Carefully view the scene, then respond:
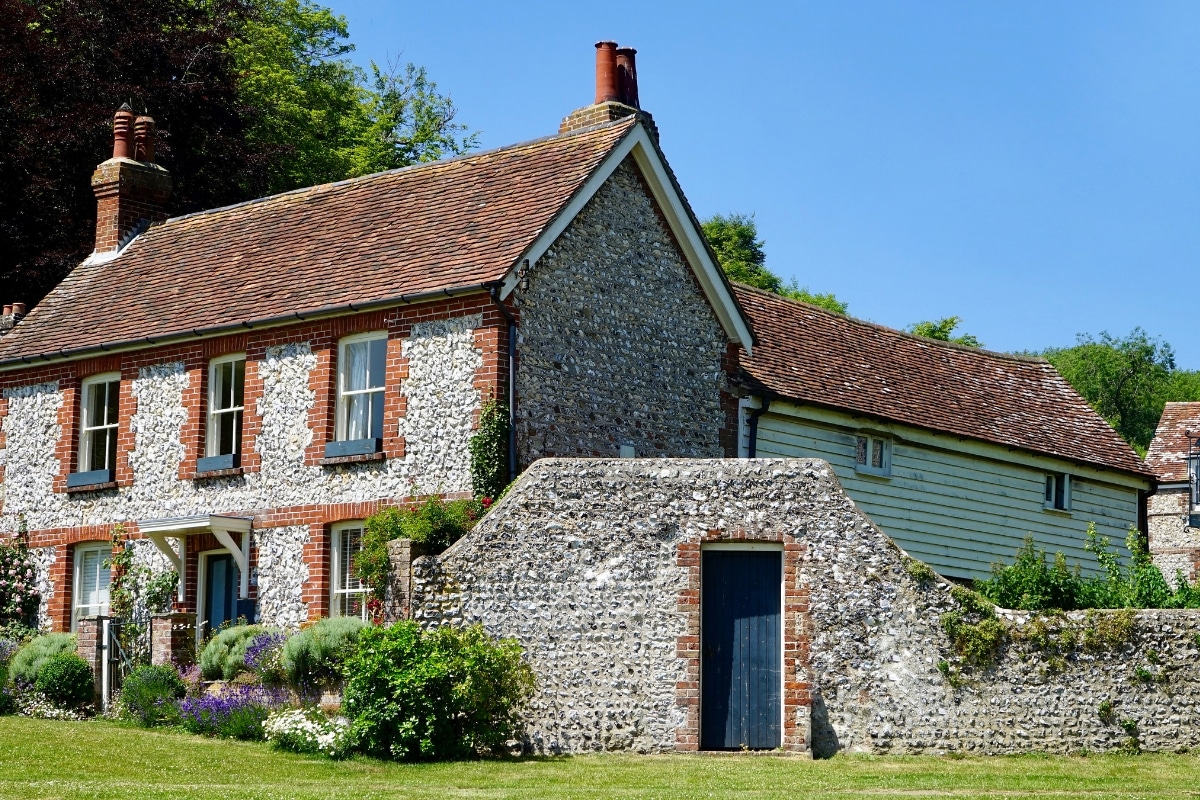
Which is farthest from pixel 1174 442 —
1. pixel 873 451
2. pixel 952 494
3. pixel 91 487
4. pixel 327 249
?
pixel 91 487

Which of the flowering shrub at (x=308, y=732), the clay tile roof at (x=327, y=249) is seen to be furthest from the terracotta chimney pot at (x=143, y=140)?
the flowering shrub at (x=308, y=732)

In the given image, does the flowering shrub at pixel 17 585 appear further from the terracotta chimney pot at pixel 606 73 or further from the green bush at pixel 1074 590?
the green bush at pixel 1074 590

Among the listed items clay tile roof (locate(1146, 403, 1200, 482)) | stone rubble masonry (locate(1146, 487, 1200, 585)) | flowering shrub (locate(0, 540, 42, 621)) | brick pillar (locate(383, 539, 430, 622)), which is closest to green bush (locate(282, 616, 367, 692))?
brick pillar (locate(383, 539, 430, 622))

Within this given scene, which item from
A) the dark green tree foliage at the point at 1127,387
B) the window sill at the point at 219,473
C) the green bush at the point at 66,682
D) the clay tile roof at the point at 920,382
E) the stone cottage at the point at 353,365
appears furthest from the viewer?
the dark green tree foliage at the point at 1127,387

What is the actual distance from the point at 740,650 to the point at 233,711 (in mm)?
6701

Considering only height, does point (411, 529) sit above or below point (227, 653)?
above

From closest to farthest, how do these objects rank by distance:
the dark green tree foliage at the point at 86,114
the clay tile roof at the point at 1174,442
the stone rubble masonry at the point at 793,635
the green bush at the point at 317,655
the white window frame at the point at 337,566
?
the stone rubble masonry at the point at 793,635 < the green bush at the point at 317,655 < the white window frame at the point at 337,566 < the dark green tree foliage at the point at 86,114 < the clay tile roof at the point at 1174,442

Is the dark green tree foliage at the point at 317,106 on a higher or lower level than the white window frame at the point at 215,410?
higher

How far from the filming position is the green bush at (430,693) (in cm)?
1873

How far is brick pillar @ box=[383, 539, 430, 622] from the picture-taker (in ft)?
66.2

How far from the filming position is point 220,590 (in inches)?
1043

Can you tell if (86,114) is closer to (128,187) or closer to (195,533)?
(128,187)

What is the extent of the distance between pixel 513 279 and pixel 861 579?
23.6 feet

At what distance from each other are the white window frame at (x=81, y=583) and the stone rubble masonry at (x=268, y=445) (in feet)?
0.41
